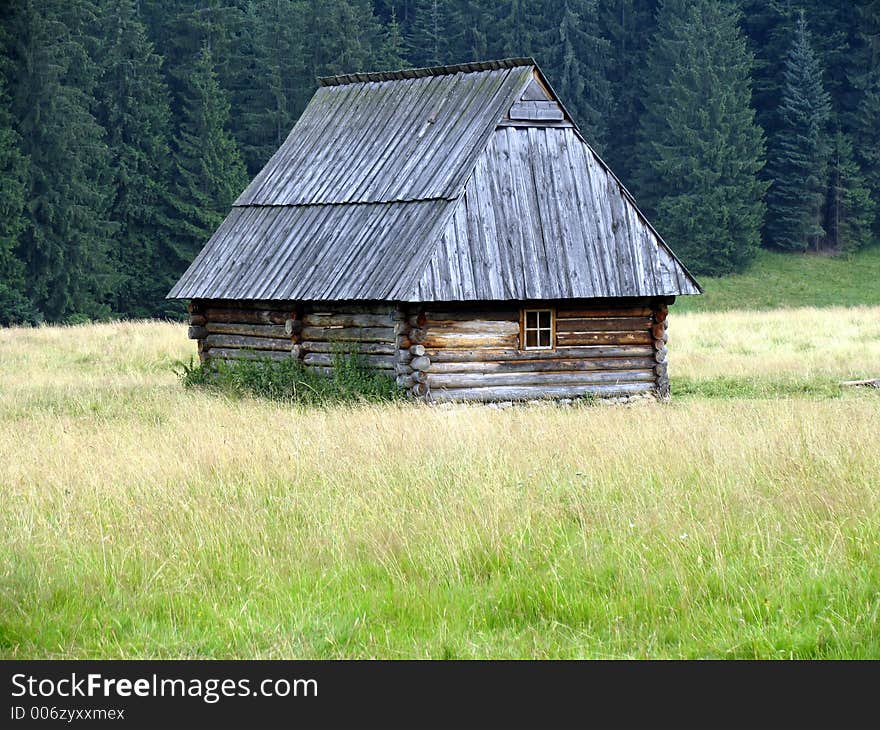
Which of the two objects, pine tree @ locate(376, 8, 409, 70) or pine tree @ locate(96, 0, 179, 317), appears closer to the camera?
pine tree @ locate(96, 0, 179, 317)

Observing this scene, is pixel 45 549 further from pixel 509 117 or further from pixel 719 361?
pixel 719 361

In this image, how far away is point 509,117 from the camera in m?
21.4

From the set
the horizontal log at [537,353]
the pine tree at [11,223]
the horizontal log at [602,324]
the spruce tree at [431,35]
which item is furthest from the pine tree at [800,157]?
the horizontal log at [537,353]

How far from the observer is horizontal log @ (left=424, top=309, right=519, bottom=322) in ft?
66.1

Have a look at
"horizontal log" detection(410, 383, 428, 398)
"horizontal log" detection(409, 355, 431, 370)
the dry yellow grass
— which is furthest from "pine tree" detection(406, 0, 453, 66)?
"horizontal log" detection(410, 383, 428, 398)

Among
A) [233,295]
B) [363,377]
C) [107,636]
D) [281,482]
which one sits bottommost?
[107,636]

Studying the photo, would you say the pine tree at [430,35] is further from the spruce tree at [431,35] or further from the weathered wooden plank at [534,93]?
the weathered wooden plank at [534,93]

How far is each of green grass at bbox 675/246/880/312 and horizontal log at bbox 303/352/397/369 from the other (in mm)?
37542

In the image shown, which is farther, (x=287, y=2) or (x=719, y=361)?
(x=287, y=2)

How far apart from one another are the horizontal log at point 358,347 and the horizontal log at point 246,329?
86 cm

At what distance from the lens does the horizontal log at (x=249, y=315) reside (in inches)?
886

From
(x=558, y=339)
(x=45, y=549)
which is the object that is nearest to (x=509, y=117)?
(x=558, y=339)

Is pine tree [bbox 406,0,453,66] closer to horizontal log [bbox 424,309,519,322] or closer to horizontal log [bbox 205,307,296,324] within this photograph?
horizontal log [bbox 205,307,296,324]

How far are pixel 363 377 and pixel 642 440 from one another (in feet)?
27.6
